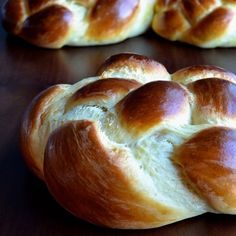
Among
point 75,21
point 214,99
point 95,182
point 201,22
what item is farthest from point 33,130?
point 201,22

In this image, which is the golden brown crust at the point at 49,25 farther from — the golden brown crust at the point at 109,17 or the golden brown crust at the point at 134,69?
the golden brown crust at the point at 134,69

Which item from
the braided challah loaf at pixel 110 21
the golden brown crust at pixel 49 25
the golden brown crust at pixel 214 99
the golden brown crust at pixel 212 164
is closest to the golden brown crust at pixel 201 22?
the braided challah loaf at pixel 110 21

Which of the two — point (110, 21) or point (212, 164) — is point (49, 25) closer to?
point (110, 21)

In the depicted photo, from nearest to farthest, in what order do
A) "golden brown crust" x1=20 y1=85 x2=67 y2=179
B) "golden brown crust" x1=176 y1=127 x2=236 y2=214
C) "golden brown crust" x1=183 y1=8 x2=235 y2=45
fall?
"golden brown crust" x1=176 y1=127 x2=236 y2=214 → "golden brown crust" x1=20 y1=85 x2=67 y2=179 → "golden brown crust" x1=183 y1=8 x2=235 y2=45

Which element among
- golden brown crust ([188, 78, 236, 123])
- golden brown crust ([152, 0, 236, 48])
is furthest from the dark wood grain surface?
golden brown crust ([188, 78, 236, 123])

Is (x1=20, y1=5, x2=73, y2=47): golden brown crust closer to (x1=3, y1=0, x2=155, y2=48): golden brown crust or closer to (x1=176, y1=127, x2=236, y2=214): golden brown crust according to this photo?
(x1=3, y1=0, x2=155, y2=48): golden brown crust

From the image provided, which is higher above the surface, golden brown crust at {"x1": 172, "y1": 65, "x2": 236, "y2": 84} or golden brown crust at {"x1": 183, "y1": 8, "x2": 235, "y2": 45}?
golden brown crust at {"x1": 172, "y1": 65, "x2": 236, "y2": 84}

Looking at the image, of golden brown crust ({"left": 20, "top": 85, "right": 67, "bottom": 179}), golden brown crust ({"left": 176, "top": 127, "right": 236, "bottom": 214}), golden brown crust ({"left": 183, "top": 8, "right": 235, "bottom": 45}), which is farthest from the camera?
golden brown crust ({"left": 183, "top": 8, "right": 235, "bottom": 45})
